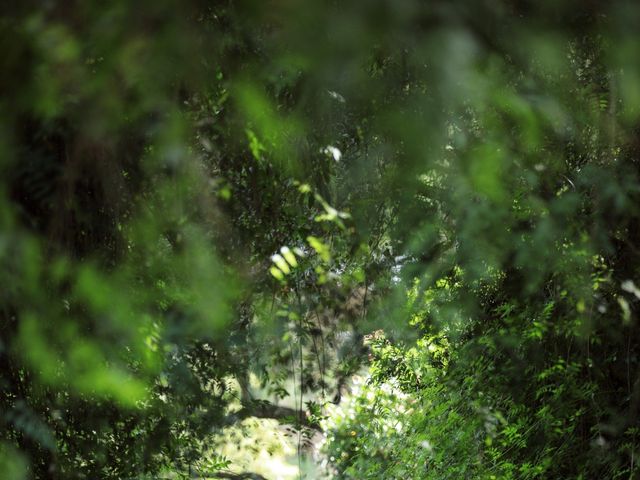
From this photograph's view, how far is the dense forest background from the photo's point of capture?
938 mm

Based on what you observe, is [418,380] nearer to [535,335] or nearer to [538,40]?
[535,335]

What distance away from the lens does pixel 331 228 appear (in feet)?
9.18

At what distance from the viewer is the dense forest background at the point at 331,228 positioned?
3.08 feet

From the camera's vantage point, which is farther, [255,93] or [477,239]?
[477,239]

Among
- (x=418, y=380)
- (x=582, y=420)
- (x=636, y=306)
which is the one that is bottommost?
(x=582, y=420)

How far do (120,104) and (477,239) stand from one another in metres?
1.96

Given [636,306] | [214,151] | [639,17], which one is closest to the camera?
[639,17]

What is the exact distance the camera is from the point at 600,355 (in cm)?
309

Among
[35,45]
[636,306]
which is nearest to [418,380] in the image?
[636,306]

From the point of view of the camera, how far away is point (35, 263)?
1107 mm

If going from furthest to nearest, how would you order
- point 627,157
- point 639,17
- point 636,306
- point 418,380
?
point 418,380 < point 636,306 < point 627,157 < point 639,17

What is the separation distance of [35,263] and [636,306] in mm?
2444

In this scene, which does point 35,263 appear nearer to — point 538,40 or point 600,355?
point 538,40

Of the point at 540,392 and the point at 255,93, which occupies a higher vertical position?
the point at 540,392
